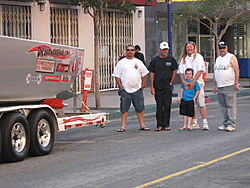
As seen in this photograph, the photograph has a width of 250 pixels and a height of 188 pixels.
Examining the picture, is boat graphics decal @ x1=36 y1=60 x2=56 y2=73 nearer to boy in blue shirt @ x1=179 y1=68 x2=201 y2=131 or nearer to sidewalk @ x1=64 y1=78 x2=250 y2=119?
boy in blue shirt @ x1=179 y1=68 x2=201 y2=131

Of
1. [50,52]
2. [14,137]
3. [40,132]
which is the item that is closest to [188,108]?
[50,52]

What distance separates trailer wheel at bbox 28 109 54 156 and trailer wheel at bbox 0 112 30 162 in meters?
0.23

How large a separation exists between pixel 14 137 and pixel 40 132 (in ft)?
2.61

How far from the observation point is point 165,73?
12.5m

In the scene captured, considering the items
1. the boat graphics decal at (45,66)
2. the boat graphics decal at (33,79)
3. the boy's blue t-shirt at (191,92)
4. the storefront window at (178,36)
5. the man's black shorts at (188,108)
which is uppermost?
the storefront window at (178,36)

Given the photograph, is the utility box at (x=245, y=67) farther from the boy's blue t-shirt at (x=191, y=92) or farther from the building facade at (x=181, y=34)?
the boy's blue t-shirt at (x=191, y=92)

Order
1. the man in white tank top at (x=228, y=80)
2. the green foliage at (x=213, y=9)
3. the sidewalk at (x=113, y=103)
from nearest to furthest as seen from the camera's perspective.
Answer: the man in white tank top at (x=228, y=80), the sidewalk at (x=113, y=103), the green foliage at (x=213, y=9)

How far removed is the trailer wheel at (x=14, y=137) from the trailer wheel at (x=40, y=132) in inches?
8.9

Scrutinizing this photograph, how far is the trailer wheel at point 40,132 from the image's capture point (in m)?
9.51

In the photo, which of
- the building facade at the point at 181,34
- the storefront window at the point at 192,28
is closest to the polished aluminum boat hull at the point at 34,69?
the building facade at the point at 181,34

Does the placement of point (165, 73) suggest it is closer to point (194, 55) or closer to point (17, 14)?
point (194, 55)

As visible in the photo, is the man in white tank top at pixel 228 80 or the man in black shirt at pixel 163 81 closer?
the man in white tank top at pixel 228 80

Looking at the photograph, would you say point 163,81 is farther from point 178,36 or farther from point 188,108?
point 178,36

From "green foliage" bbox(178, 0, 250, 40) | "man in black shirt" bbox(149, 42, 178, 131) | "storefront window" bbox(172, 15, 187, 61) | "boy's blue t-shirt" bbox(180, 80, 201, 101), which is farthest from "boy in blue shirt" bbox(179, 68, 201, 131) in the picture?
"storefront window" bbox(172, 15, 187, 61)
